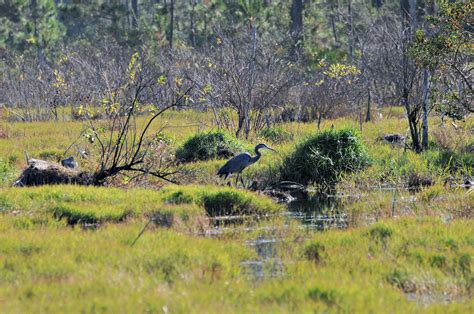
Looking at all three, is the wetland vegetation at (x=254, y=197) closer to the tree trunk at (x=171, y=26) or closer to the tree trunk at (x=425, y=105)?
the tree trunk at (x=425, y=105)

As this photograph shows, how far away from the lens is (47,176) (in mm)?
15195

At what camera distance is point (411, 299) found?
7785mm

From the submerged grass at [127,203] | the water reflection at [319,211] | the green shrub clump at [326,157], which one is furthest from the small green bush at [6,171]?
the water reflection at [319,211]

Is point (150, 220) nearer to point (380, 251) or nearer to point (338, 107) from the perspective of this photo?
point (380, 251)

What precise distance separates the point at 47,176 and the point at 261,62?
14496 millimetres

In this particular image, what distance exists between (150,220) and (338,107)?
54.7ft

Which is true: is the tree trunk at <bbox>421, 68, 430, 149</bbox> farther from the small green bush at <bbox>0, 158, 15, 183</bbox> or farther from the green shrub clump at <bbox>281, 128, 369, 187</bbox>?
the small green bush at <bbox>0, 158, 15, 183</bbox>

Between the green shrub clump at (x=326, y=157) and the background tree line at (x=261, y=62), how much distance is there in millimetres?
2238

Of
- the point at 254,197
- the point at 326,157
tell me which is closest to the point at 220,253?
the point at 254,197

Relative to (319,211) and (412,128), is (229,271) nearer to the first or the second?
(319,211)

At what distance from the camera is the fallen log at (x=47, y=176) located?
595 inches

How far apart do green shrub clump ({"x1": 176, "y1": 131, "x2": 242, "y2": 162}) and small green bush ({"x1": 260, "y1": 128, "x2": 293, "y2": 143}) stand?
1.73m

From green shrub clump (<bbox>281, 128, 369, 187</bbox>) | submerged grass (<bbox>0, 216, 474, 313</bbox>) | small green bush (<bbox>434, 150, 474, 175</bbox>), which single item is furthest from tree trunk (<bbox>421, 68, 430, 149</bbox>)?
submerged grass (<bbox>0, 216, 474, 313</bbox>)

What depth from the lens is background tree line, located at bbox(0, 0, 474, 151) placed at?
58.5ft
